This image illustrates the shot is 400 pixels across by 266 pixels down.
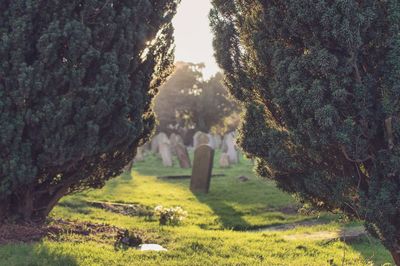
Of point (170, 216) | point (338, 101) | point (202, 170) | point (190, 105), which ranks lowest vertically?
point (170, 216)

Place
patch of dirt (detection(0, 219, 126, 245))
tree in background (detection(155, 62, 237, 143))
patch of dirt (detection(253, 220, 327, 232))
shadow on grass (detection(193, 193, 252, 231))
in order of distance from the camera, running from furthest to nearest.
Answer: tree in background (detection(155, 62, 237, 143)), shadow on grass (detection(193, 193, 252, 231)), patch of dirt (detection(253, 220, 327, 232)), patch of dirt (detection(0, 219, 126, 245))

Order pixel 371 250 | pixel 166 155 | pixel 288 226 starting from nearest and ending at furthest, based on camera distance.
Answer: pixel 371 250 → pixel 288 226 → pixel 166 155

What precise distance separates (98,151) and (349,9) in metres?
4.69

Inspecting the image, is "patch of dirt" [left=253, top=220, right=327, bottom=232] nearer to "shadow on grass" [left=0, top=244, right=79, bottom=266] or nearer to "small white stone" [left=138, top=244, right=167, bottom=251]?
"small white stone" [left=138, top=244, right=167, bottom=251]

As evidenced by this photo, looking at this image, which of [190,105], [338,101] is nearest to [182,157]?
[338,101]

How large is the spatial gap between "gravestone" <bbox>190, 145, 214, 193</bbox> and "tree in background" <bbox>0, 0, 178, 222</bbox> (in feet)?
26.6

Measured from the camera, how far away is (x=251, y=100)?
319 inches

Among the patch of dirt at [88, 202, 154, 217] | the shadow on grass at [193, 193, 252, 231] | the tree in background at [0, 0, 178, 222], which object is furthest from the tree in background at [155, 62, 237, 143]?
the tree in background at [0, 0, 178, 222]

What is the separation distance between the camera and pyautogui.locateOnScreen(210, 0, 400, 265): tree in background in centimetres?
610

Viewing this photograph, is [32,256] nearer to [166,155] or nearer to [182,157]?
[182,157]

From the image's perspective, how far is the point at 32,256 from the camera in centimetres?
683

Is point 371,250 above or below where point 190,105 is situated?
below

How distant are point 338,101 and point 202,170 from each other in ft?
36.4

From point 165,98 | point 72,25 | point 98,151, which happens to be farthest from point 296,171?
point 165,98
